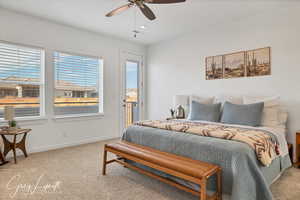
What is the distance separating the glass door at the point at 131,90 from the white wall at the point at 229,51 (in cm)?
28

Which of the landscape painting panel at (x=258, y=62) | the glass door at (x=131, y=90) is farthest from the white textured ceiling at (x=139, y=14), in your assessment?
the glass door at (x=131, y=90)

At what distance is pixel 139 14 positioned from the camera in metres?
3.28

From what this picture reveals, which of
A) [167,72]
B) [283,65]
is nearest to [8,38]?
[167,72]

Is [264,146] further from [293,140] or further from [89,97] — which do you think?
[89,97]

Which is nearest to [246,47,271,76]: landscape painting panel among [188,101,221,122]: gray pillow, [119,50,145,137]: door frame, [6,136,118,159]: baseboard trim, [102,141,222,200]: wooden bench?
[188,101,221,122]: gray pillow

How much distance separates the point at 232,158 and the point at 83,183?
177cm

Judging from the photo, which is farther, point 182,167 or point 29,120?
point 29,120

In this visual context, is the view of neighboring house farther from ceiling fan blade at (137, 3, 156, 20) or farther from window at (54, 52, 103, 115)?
ceiling fan blade at (137, 3, 156, 20)

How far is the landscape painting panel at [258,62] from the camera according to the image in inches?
127

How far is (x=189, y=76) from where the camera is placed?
171 inches

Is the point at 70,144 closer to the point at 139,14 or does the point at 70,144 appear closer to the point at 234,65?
the point at 139,14

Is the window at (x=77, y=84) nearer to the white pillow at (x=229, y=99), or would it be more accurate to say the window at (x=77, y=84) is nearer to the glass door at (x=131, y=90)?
the glass door at (x=131, y=90)

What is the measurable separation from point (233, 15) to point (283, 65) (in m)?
1.26

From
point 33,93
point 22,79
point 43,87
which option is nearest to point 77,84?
point 43,87
